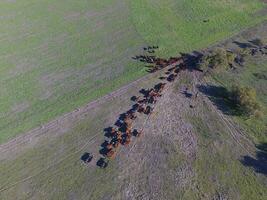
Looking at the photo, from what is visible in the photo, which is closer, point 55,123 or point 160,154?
point 160,154

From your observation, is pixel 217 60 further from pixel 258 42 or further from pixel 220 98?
pixel 258 42

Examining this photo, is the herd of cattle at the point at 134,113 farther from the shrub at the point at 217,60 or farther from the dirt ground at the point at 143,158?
the shrub at the point at 217,60

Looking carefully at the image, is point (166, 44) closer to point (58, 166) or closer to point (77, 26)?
point (77, 26)

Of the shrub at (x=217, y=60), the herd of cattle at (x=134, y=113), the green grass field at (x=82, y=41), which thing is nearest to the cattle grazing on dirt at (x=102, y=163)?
the herd of cattle at (x=134, y=113)

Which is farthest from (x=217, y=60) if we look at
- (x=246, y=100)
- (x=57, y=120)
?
(x=57, y=120)

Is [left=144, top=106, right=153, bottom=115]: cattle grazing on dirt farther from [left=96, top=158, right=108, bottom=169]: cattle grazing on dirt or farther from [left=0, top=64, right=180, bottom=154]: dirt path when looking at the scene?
[left=96, top=158, right=108, bottom=169]: cattle grazing on dirt

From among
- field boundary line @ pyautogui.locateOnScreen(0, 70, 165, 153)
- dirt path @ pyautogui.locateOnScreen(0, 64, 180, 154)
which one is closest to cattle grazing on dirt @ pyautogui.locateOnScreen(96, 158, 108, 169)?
dirt path @ pyautogui.locateOnScreen(0, 64, 180, 154)
